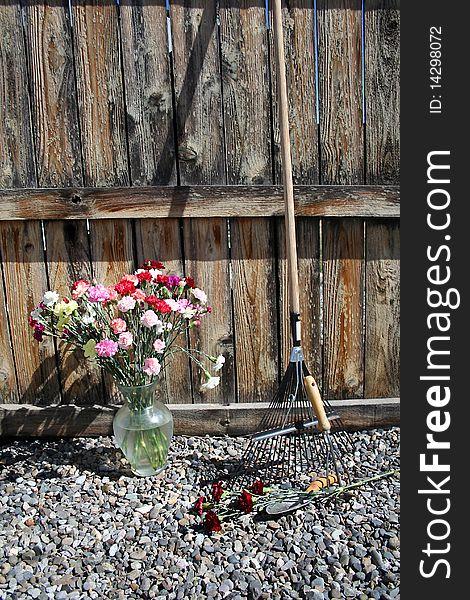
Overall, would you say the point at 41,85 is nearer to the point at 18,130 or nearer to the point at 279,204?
the point at 18,130

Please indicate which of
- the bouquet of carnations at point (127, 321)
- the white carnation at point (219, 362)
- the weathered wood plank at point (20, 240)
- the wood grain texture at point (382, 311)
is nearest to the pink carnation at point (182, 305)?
the bouquet of carnations at point (127, 321)

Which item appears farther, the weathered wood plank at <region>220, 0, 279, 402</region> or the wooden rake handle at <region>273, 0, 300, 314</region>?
the weathered wood plank at <region>220, 0, 279, 402</region>

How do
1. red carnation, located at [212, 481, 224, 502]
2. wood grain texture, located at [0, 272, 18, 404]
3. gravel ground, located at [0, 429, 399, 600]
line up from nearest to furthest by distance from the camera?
gravel ground, located at [0, 429, 399, 600]
red carnation, located at [212, 481, 224, 502]
wood grain texture, located at [0, 272, 18, 404]

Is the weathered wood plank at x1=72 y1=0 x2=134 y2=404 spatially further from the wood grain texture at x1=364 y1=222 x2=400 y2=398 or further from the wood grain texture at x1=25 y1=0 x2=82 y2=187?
the wood grain texture at x1=364 y1=222 x2=400 y2=398

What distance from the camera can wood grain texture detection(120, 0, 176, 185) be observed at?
8.65 ft

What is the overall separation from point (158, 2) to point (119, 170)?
2.16ft

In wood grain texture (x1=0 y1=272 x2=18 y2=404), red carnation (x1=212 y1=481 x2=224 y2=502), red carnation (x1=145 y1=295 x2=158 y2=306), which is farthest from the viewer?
wood grain texture (x1=0 y1=272 x2=18 y2=404)

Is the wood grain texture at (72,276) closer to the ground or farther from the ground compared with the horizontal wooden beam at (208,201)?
closer to the ground

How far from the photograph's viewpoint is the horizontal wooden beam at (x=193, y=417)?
9.61ft

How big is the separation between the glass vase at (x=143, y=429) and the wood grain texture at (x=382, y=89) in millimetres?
1238

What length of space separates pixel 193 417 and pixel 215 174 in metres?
1.04

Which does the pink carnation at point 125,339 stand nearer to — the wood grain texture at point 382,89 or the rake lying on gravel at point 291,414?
the rake lying on gravel at point 291,414

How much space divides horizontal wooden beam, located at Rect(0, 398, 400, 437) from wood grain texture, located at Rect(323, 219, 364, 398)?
0.32 ft

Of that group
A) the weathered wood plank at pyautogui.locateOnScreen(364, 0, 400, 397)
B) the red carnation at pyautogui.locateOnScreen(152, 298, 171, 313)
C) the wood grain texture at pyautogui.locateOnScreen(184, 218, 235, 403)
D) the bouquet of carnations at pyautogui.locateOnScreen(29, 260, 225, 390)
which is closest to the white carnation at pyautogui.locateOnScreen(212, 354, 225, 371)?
the bouquet of carnations at pyautogui.locateOnScreen(29, 260, 225, 390)
